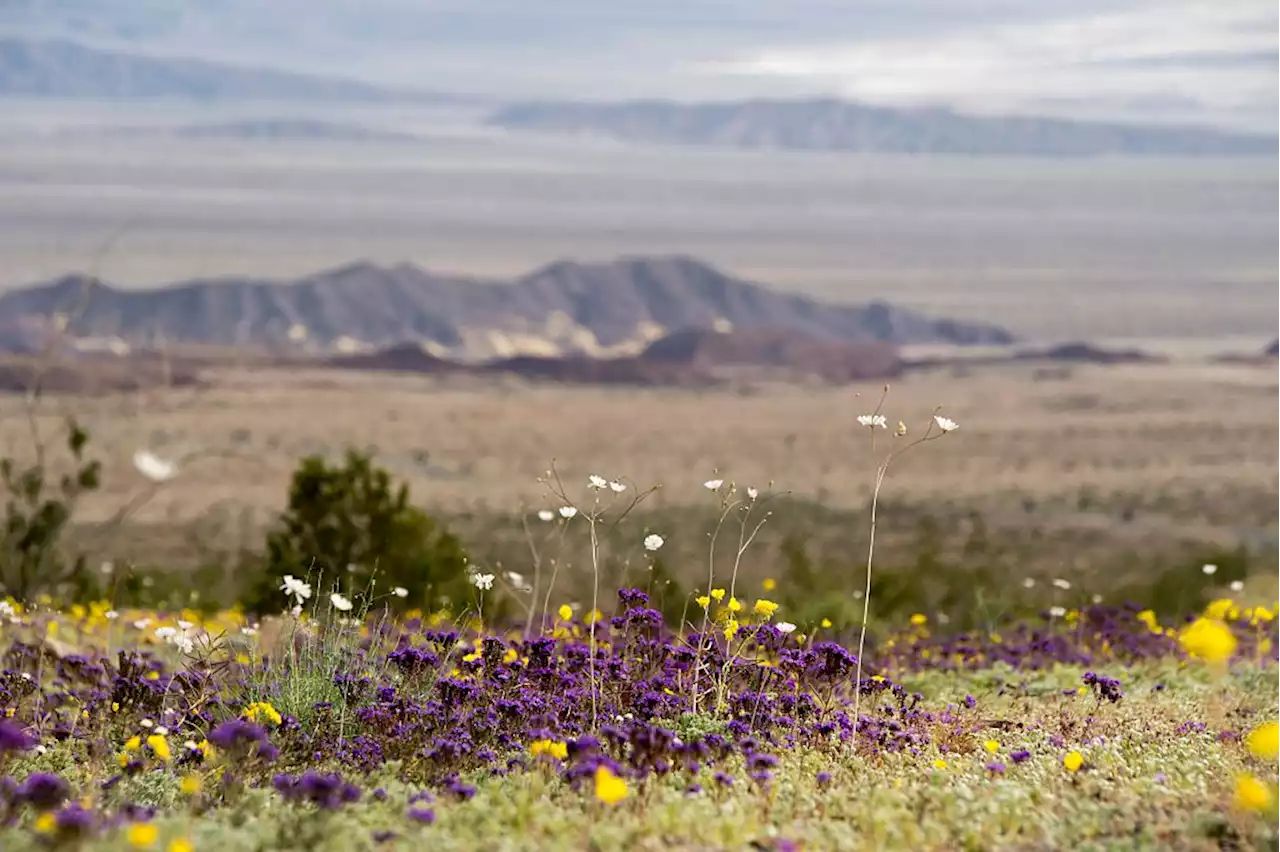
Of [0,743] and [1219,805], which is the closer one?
[0,743]

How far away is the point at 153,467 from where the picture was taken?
5.20 metres

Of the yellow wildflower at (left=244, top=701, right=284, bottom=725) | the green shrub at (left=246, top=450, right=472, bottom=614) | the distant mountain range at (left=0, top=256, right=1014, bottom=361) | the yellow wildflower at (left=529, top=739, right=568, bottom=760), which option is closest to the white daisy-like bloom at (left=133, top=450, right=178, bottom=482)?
the yellow wildflower at (left=244, top=701, right=284, bottom=725)

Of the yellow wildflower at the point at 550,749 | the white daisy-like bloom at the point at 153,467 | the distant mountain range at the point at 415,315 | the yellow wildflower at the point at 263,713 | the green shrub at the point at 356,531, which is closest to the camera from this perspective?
the white daisy-like bloom at the point at 153,467

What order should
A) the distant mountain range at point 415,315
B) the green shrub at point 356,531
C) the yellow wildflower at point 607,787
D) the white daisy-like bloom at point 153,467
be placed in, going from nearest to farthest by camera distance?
1. the yellow wildflower at point 607,787
2. the white daisy-like bloom at point 153,467
3. the green shrub at point 356,531
4. the distant mountain range at point 415,315

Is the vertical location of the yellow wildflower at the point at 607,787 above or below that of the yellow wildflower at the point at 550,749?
above

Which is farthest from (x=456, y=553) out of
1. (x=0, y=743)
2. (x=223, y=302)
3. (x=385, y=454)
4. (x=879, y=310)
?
(x=879, y=310)

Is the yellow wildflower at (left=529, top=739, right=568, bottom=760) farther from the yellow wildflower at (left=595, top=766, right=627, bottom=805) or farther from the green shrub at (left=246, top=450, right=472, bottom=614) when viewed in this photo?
the green shrub at (left=246, top=450, right=472, bottom=614)

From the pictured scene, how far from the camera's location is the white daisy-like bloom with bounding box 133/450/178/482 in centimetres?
518

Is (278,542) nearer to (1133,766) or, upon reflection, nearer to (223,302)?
(1133,766)

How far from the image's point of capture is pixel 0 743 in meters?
5.03

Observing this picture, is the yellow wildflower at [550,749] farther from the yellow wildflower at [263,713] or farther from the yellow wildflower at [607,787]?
the yellow wildflower at [263,713]

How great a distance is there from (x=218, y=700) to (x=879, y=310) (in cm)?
19495

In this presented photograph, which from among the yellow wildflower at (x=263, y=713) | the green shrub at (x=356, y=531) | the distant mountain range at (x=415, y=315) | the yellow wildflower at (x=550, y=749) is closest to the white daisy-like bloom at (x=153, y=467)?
the yellow wildflower at (x=263, y=713)

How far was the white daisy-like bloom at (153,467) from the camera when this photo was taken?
5.18m
